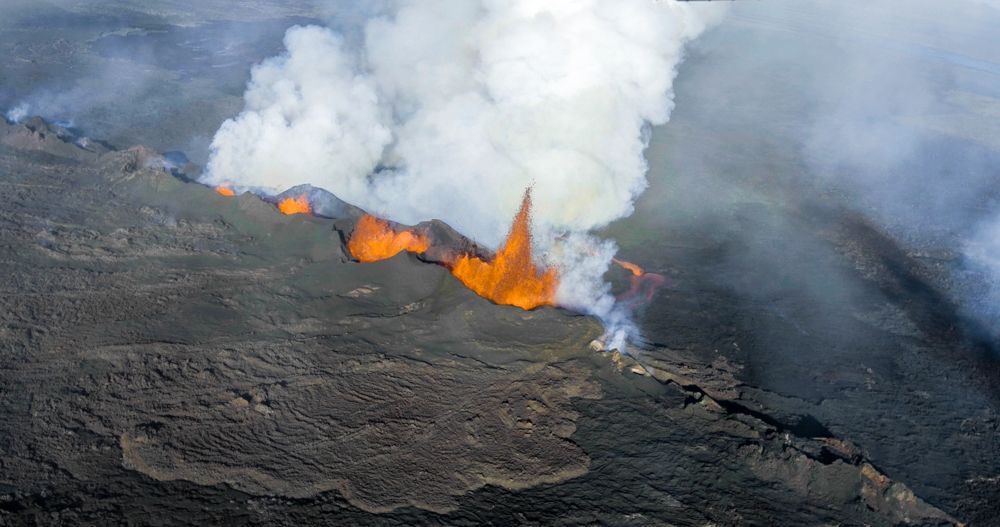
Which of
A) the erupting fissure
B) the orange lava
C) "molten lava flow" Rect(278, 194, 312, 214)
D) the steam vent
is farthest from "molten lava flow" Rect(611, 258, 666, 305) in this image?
"molten lava flow" Rect(278, 194, 312, 214)

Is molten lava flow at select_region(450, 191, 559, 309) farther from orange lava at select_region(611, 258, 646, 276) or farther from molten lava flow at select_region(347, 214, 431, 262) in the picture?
orange lava at select_region(611, 258, 646, 276)

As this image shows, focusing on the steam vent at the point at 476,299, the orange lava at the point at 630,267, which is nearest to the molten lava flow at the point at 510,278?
the steam vent at the point at 476,299

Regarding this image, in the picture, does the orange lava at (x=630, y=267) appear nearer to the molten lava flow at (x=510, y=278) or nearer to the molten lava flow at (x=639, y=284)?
the molten lava flow at (x=639, y=284)

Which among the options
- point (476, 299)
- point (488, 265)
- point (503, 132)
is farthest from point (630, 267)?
point (476, 299)

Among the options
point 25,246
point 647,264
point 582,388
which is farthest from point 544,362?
point 25,246

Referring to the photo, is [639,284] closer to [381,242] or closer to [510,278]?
[510,278]

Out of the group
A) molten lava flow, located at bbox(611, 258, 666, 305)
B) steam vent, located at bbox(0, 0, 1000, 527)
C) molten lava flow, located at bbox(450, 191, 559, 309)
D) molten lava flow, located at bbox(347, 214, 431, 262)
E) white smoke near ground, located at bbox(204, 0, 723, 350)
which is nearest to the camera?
steam vent, located at bbox(0, 0, 1000, 527)
